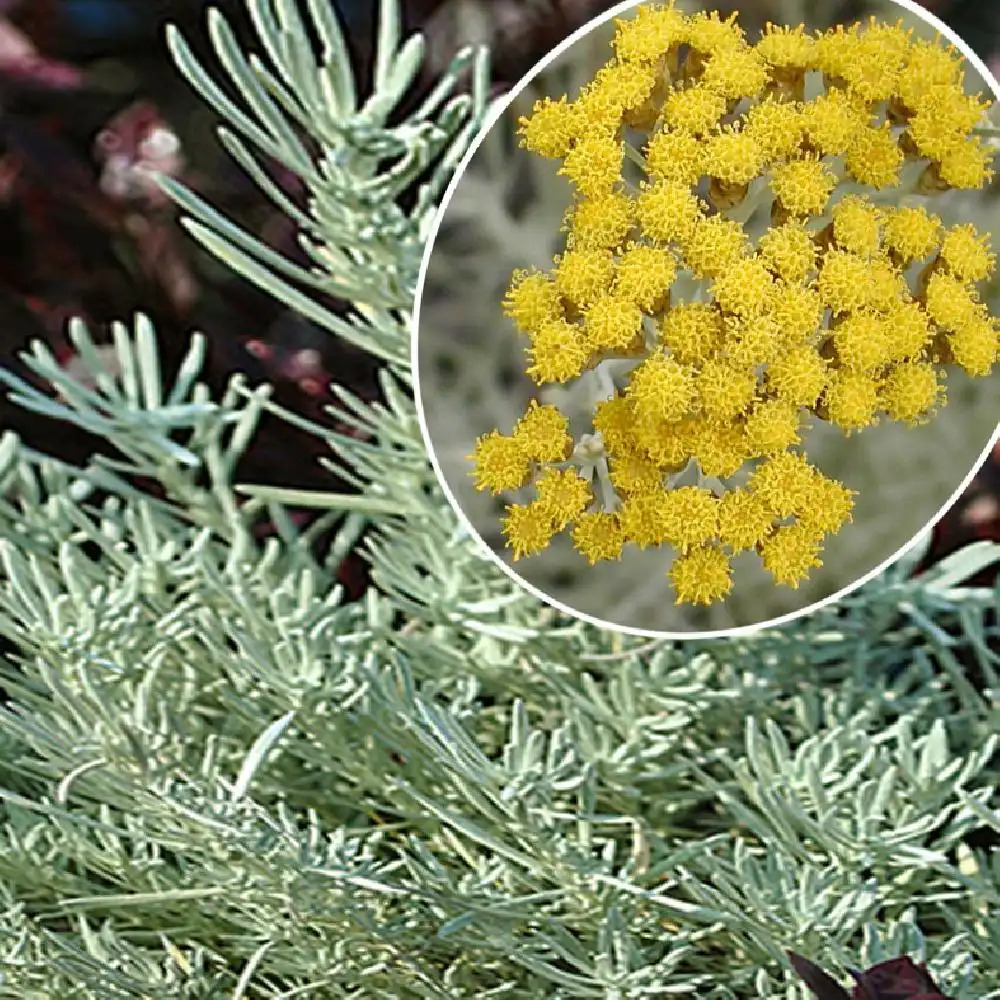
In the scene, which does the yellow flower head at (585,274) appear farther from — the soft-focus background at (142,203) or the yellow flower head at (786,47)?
Result: the soft-focus background at (142,203)

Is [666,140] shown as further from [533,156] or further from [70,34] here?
[70,34]

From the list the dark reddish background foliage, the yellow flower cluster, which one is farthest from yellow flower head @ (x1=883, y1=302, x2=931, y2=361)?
the dark reddish background foliage

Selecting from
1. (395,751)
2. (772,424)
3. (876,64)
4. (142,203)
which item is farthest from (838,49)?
(142,203)

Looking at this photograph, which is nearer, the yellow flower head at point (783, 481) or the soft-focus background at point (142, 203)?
the yellow flower head at point (783, 481)

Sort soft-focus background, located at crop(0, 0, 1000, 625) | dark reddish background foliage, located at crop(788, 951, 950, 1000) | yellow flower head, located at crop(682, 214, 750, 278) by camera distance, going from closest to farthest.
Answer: dark reddish background foliage, located at crop(788, 951, 950, 1000) → yellow flower head, located at crop(682, 214, 750, 278) → soft-focus background, located at crop(0, 0, 1000, 625)

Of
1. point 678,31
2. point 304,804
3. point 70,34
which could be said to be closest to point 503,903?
point 304,804

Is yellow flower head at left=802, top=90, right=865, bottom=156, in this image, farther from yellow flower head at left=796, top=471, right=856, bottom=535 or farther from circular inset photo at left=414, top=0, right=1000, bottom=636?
yellow flower head at left=796, top=471, right=856, bottom=535

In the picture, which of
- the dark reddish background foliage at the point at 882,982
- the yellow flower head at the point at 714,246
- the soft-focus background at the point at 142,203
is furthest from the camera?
the soft-focus background at the point at 142,203

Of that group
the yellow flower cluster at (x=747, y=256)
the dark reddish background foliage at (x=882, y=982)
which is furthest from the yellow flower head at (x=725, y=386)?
the dark reddish background foliage at (x=882, y=982)
